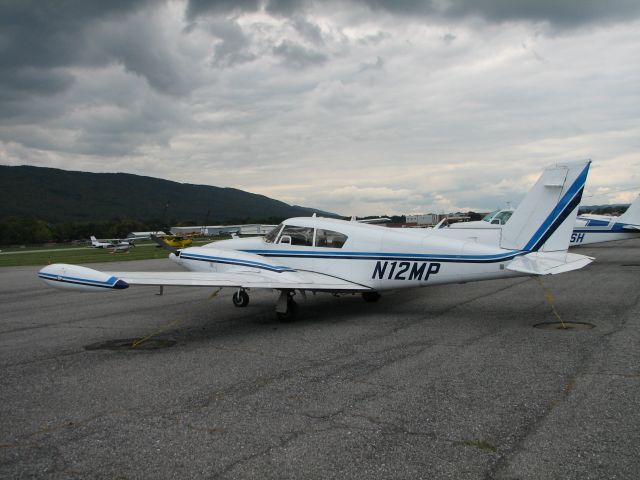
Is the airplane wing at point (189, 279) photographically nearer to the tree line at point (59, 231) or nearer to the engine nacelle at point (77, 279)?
the engine nacelle at point (77, 279)

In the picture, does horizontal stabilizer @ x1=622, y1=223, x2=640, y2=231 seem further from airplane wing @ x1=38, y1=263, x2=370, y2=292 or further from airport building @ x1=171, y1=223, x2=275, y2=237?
airport building @ x1=171, y1=223, x2=275, y2=237

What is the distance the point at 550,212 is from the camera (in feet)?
34.3

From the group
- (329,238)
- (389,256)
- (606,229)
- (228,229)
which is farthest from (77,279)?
(228,229)

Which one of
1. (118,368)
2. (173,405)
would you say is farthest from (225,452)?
(118,368)

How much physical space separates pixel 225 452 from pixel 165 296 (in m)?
12.4

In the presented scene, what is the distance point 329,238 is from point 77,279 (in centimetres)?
573

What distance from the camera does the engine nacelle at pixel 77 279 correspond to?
29.3ft

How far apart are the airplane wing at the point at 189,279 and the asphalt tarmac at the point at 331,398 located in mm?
924

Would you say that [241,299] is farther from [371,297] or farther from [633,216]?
[633,216]

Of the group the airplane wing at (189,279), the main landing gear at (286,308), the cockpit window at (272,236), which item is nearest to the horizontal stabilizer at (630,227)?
the airplane wing at (189,279)

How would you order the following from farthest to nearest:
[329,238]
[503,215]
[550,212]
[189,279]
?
[503,215] → [329,238] → [550,212] → [189,279]

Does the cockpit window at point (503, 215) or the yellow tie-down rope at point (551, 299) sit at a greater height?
the cockpit window at point (503, 215)

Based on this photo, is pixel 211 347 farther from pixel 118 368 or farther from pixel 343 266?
pixel 343 266

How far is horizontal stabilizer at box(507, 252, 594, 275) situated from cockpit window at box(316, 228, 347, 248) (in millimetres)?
3909
